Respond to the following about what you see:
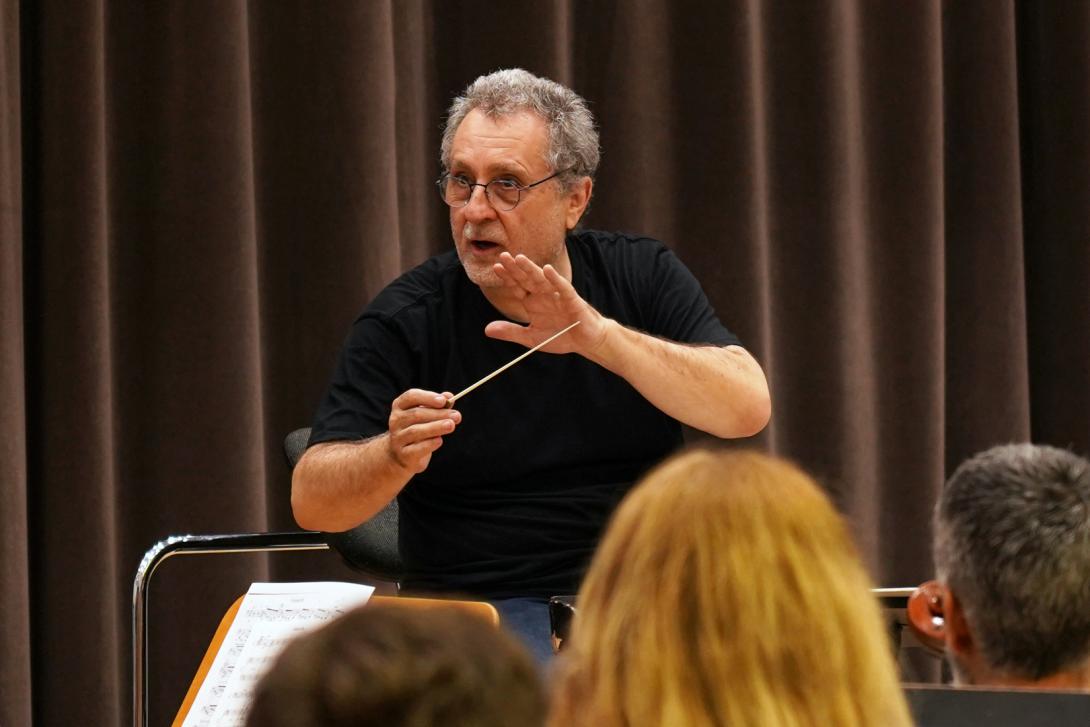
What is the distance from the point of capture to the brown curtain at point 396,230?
2650 mm

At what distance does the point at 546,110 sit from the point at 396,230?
0.63 m

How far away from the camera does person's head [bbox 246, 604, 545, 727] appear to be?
0.68 meters

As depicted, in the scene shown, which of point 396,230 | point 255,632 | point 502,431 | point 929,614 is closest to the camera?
point 929,614

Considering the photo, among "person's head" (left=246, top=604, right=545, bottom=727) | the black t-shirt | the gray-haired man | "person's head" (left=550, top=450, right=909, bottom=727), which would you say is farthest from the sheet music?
"person's head" (left=246, top=604, right=545, bottom=727)

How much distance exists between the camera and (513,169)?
2301 mm

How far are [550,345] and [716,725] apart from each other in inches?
48.8

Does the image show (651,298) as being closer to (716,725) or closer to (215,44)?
(215,44)

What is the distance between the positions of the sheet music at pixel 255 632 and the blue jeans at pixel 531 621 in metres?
0.22

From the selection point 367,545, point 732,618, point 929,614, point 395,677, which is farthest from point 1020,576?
point 367,545

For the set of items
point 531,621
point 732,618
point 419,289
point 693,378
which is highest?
point 419,289

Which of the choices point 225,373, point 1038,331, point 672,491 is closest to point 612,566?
point 672,491

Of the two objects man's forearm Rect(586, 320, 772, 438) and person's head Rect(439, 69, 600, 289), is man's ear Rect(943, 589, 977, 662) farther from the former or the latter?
person's head Rect(439, 69, 600, 289)

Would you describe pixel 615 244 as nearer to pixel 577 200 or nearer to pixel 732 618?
pixel 577 200

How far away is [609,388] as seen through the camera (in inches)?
88.7
